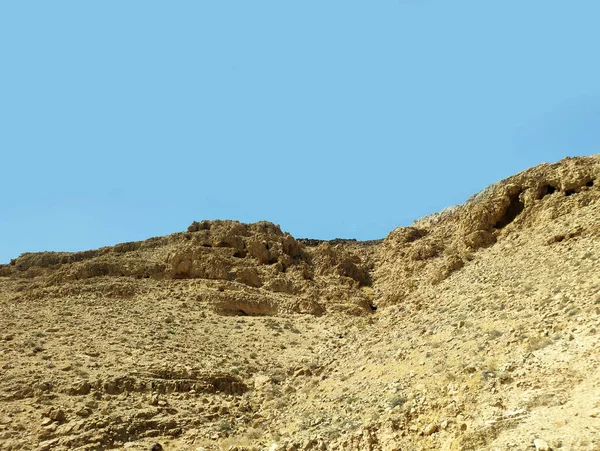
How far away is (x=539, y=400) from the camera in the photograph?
859 cm

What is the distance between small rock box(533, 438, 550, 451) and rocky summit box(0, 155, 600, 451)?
0.02 meters

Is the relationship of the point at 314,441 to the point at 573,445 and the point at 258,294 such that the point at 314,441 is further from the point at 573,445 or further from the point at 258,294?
the point at 258,294

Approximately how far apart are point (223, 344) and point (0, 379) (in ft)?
21.0

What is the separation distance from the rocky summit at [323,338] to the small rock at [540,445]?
2 centimetres

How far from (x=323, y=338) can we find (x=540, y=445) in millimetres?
12587

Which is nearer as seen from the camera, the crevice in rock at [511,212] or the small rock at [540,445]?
the small rock at [540,445]

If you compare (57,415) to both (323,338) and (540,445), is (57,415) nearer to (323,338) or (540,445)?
(323,338)

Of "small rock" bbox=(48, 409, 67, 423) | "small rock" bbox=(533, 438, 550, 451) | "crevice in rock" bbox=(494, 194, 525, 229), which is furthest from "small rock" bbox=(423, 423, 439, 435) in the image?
"crevice in rock" bbox=(494, 194, 525, 229)

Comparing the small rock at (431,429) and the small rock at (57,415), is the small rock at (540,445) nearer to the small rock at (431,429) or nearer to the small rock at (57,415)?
the small rock at (431,429)

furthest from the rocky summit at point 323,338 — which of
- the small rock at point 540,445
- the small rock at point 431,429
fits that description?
the small rock at point 431,429

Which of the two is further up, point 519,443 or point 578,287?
point 578,287

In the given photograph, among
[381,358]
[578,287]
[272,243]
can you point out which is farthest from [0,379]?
[272,243]

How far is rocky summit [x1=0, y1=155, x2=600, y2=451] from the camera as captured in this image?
9.55 meters

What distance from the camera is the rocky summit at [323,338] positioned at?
31.3 feet
